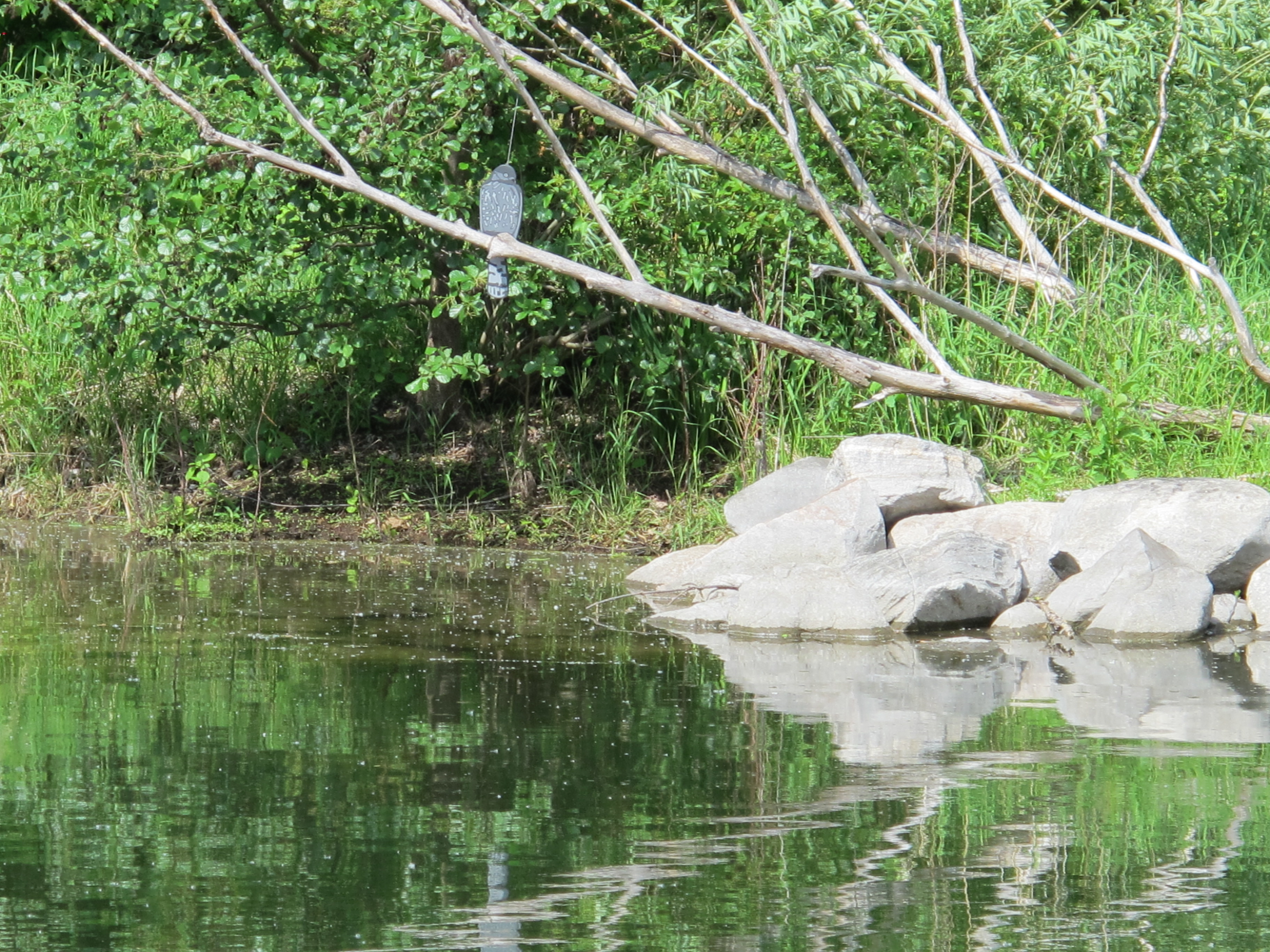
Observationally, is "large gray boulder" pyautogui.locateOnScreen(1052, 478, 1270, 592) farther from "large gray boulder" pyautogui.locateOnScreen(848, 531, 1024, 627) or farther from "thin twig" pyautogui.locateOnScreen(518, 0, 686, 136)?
"thin twig" pyautogui.locateOnScreen(518, 0, 686, 136)

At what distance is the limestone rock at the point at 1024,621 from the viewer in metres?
6.59

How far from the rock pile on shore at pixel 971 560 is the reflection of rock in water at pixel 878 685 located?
0.24 metres

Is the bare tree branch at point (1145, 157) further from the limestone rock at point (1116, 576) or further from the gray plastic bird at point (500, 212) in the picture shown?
the gray plastic bird at point (500, 212)

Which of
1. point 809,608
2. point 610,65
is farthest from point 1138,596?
point 610,65

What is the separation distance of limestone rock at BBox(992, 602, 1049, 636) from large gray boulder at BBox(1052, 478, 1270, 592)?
437 millimetres

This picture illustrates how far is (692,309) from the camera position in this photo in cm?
779

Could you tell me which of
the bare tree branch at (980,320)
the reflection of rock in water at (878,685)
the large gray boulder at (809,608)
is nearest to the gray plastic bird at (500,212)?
the bare tree branch at (980,320)

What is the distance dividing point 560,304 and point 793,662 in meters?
3.81

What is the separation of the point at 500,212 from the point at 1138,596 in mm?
3424

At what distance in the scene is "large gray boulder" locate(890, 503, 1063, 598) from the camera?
707 centimetres

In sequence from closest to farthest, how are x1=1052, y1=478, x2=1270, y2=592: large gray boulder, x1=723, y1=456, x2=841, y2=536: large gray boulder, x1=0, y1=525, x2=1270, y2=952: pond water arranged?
x1=0, y1=525, x2=1270, y2=952: pond water
x1=1052, y1=478, x2=1270, y2=592: large gray boulder
x1=723, y1=456, x2=841, y2=536: large gray boulder

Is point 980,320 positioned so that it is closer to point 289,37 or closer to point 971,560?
point 971,560

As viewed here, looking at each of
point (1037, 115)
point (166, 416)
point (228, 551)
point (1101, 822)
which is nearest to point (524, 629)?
point (228, 551)

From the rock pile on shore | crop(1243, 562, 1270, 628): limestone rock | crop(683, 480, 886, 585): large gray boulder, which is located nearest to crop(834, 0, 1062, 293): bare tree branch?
the rock pile on shore
